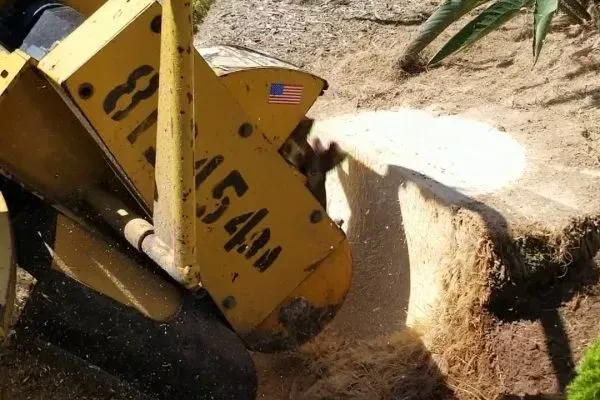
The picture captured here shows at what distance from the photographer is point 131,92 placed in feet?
8.10

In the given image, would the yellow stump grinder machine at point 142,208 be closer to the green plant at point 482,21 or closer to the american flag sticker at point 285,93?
the american flag sticker at point 285,93

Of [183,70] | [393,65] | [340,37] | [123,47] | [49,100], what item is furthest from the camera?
[340,37]

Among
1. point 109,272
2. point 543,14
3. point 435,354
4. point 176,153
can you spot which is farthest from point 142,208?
point 543,14

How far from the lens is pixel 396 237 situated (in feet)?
12.3

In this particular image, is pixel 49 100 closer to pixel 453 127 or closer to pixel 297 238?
pixel 297 238

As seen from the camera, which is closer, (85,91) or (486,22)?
(85,91)

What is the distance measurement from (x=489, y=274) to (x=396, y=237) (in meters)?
0.59

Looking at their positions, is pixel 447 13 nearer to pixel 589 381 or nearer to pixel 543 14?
pixel 543 14

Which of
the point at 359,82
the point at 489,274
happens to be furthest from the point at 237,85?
the point at 359,82

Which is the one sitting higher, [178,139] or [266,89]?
[178,139]

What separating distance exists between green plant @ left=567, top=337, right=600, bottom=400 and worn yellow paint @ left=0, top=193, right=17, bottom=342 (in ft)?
4.87

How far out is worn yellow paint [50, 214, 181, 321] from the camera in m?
2.66

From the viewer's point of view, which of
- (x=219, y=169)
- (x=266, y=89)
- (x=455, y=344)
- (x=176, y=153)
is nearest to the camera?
(x=176, y=153)

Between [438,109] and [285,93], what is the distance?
1.64m
